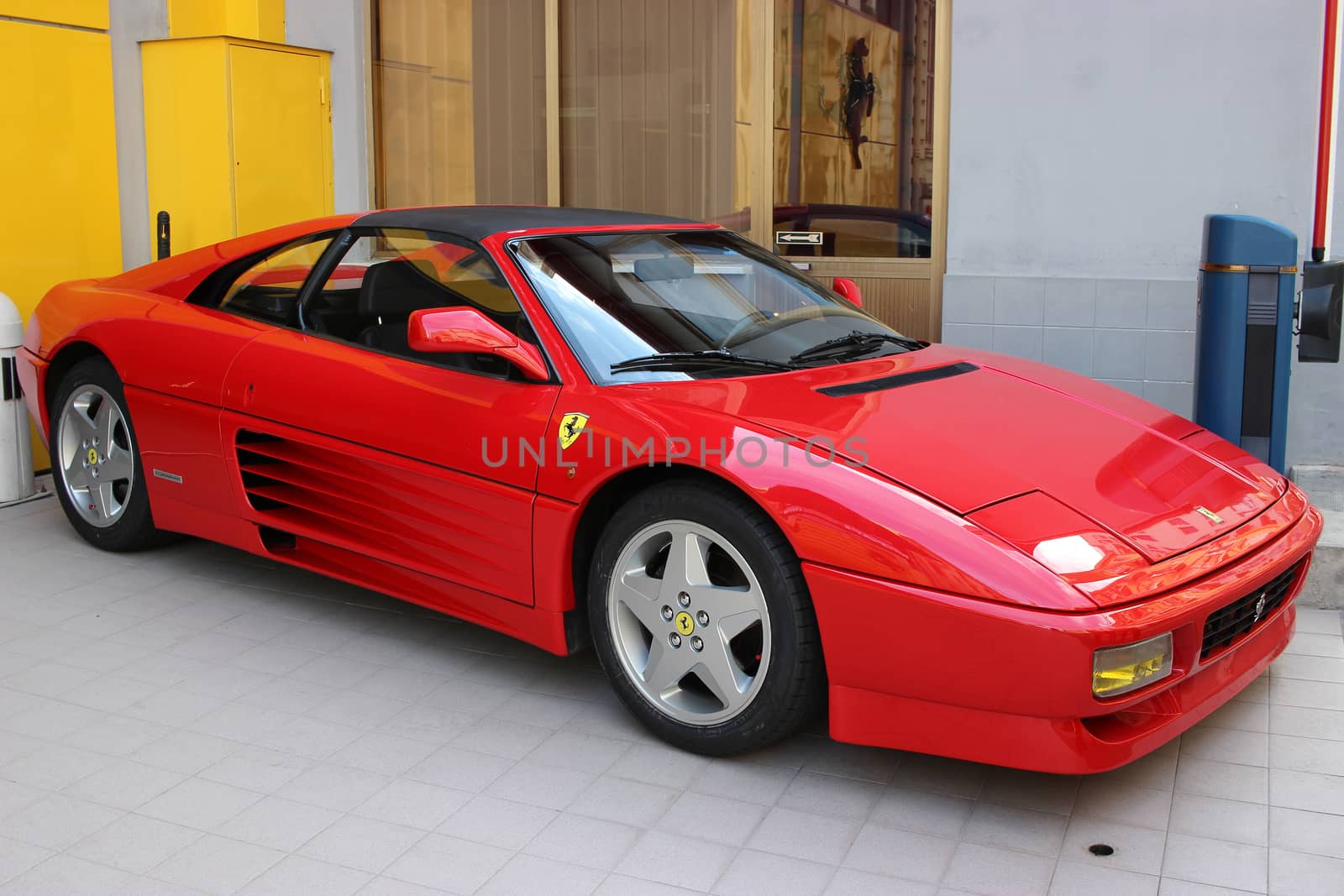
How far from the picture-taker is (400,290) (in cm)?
424

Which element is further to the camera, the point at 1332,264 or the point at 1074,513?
the point at 1332,264

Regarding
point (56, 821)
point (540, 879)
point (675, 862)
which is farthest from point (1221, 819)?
point (56, 821)

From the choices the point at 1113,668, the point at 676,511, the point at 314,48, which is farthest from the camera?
the point at 314,48

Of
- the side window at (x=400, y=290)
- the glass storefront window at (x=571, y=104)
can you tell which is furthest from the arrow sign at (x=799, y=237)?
the side window at (x=400, y=290)

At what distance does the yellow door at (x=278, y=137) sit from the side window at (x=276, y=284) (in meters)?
2.95

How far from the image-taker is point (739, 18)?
22.9 ft

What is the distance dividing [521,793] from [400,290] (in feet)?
5.91

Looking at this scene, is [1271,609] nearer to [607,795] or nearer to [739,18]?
[607,795]

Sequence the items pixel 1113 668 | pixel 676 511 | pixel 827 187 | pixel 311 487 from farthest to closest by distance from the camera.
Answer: pixel 827 187 → pixel 311 487 → pixel 676 511 → pixel 1113 668

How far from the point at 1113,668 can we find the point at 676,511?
44.0 inches

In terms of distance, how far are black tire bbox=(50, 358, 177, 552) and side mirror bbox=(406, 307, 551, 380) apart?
1.76m

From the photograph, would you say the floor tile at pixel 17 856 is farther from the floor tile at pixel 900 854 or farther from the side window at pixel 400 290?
the floor tile at pixel 900 854

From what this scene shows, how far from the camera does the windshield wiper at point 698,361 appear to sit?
3.61 metres

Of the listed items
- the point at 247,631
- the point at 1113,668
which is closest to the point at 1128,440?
the point at 1113,668
